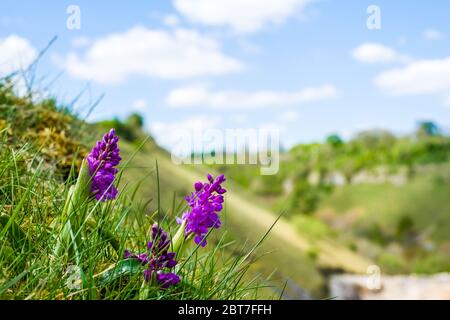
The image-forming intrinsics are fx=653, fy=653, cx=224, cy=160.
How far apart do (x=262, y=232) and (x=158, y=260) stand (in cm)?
313

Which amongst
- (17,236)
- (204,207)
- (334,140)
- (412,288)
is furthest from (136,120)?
(334,140)

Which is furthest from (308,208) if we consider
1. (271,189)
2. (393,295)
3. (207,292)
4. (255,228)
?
(207,292)

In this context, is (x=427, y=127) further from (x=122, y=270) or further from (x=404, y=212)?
(x=122, y=270)

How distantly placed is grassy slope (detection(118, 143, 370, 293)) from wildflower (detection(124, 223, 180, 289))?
1786 mm

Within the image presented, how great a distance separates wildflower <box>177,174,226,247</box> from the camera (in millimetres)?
1396

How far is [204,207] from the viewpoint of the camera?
4.60 feet

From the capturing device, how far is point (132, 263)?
1.38m

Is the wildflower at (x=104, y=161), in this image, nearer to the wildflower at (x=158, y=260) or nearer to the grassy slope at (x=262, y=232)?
the wildflower at (x=158, y=260)

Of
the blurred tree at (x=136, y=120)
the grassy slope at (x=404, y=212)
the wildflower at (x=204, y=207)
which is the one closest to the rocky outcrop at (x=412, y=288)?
the grassy slope at (x=404, y=212)

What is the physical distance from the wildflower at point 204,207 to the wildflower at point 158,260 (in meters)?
0.06

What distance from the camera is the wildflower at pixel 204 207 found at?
1396 mm

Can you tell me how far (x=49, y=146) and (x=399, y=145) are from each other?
53.2 feet
